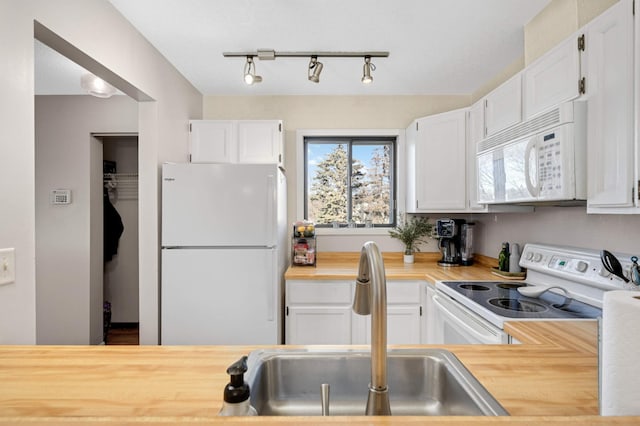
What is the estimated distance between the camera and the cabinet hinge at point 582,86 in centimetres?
139

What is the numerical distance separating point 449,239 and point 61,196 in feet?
11.1

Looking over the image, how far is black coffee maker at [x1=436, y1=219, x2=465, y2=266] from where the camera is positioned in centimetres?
284

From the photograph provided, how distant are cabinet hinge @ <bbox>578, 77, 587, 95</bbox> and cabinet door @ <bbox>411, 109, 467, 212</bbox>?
1.28 metres

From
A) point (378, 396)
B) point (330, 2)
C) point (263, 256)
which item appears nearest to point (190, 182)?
point (263, 256)

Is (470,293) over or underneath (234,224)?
underneath

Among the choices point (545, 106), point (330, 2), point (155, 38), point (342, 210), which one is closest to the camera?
point (545, 106)

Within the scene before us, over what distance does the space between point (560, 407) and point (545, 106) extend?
1423mm

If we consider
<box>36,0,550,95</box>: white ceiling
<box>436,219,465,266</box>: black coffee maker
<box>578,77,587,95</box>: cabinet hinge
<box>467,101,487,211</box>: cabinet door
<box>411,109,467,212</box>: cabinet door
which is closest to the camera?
<box>578,77,587,95</box>: cabinet hinge

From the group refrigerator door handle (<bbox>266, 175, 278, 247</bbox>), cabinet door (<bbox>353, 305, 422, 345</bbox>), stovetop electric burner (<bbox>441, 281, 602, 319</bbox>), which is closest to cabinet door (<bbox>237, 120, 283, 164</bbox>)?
refrigerator door handle (<bbox>266, 175, 278, 247</bbox>)

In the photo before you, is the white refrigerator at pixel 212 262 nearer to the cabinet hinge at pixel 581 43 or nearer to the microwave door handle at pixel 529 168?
the microwave door handle at pixel 529 168

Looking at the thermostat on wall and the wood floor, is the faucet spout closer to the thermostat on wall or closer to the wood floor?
the thermostat on wall

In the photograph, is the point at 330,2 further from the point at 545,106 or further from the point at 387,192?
the point at 387,192

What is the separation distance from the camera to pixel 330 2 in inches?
70.7

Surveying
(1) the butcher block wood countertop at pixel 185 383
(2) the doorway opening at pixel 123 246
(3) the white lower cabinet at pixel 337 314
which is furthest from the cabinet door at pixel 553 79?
(2) the doorway opening at pixel 123 246
